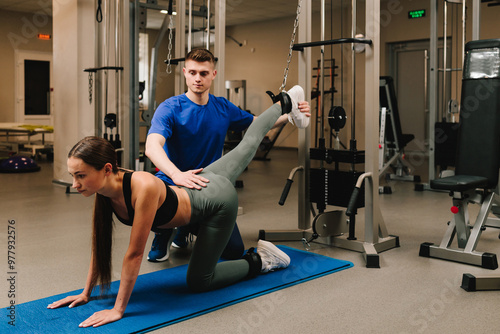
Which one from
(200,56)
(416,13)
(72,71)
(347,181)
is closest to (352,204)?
(347,181)

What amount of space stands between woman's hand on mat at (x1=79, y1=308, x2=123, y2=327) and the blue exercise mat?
2 cm

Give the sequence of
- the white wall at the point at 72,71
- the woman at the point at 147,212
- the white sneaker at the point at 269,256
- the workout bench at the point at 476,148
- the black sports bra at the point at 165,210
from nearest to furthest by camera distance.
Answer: the woman at the point at 147,212 < the black sports bra at the point at 165,210 < the white sneaker at the point at 269,256 < the workout bench at the point at 476,148 < the white wall at the point at 72,71

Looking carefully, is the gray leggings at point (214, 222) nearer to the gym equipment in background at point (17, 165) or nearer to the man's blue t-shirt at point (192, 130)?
the man's blue t-shirt at point (192, 130)

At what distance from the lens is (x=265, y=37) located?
1148 centimetres

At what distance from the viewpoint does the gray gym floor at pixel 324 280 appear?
1.99 m

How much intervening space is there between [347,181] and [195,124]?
1.01 metres

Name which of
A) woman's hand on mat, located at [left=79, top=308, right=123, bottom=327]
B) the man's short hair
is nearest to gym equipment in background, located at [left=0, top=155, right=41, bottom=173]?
the man's short hair

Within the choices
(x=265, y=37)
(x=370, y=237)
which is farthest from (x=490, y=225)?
(x=265, y=37)

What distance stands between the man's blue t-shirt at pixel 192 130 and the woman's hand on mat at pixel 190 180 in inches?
18.9

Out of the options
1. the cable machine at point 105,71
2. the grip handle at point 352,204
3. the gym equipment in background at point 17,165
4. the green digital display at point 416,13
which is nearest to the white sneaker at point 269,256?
the grip handle at point 352,204

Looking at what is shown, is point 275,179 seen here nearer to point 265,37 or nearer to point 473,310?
point 473,310

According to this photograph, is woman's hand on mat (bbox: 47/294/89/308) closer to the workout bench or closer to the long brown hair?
the long brown hair

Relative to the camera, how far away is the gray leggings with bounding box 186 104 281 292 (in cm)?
215

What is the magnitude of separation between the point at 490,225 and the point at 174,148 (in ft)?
7.99
